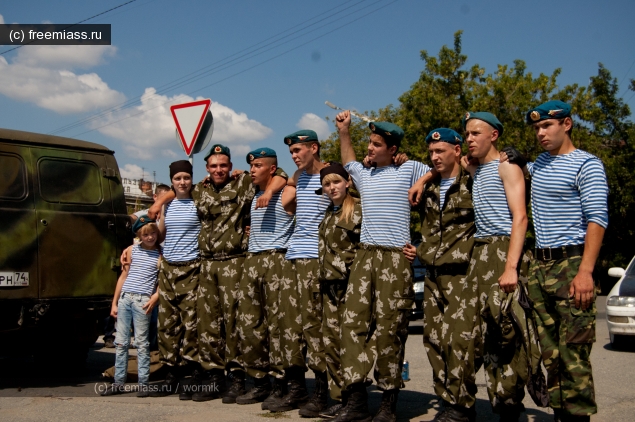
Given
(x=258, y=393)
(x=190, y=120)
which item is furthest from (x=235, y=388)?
(x=190, y=120)

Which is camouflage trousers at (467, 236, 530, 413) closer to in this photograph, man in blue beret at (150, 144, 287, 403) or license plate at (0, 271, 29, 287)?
man in blue beret at (150, 144, 287, 403)

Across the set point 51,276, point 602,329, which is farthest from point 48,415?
point 602,329

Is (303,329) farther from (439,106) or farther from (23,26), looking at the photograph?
(439,106)

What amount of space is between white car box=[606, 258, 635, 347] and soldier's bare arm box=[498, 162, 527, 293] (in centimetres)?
614

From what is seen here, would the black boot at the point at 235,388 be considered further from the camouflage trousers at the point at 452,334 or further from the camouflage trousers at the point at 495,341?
the camouflage trousers at the point at 495,341

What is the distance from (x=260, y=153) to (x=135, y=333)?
232 centimetres

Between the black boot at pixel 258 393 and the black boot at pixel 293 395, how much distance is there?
1.15ft

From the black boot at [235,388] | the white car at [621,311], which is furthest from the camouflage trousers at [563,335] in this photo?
the white car at [621,311]

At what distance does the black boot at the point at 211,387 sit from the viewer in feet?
21.5

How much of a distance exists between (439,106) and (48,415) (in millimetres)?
22226

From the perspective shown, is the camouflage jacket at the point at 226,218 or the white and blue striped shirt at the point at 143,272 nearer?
the camouflage jacket at the point at 226,218

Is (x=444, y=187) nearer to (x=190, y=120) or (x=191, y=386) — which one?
(x=191, y=386)

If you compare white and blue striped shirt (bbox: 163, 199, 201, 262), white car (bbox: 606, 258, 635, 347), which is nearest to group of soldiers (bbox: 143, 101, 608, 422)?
white and blue striped shirt (bbox: 163, 199, 201, 262)

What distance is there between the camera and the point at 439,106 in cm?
2641
